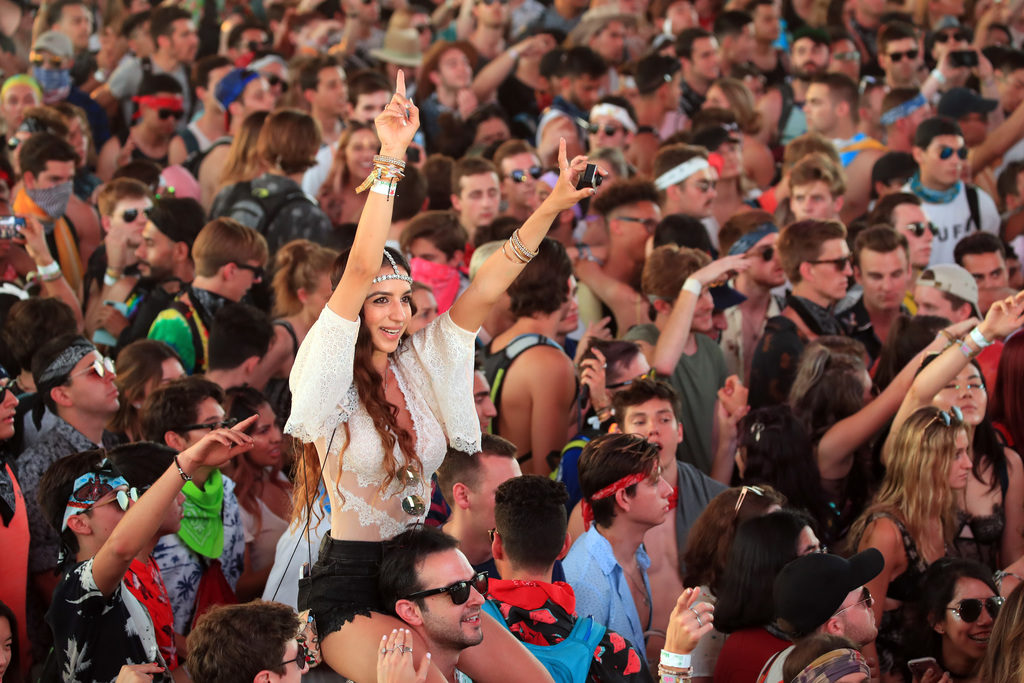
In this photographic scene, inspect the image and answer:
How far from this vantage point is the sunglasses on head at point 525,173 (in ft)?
25.1

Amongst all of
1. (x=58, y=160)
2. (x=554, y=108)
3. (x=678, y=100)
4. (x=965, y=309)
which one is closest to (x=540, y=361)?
(x=965, y=309)

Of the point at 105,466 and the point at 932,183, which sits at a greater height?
the point at 105,466

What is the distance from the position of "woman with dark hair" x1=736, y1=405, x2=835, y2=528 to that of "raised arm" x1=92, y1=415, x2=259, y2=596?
2.20 meters

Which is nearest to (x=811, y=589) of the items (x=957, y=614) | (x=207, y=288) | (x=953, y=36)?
(x=957, y=614)

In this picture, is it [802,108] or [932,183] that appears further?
[802,108]

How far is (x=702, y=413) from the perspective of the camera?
564 cm

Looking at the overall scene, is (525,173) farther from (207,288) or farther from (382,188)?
(382,188)

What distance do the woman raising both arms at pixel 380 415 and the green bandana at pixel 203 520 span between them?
974mm

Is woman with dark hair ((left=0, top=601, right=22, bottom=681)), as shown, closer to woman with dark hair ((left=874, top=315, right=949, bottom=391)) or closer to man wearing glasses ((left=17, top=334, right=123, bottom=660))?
man wearing glasses ((left=17, top=334, right=123, bottom=660))

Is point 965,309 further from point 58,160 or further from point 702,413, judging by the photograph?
point 58,160

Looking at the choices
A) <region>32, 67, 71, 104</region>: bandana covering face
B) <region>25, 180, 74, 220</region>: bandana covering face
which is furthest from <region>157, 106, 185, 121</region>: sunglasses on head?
<region>25, 180, 74, 220</region>: bandana covering face

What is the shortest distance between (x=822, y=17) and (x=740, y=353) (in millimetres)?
6828

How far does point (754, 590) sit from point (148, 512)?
1802 millimetres

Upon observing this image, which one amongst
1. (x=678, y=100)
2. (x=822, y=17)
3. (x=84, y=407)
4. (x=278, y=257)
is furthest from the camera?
(x=822, y=17)
